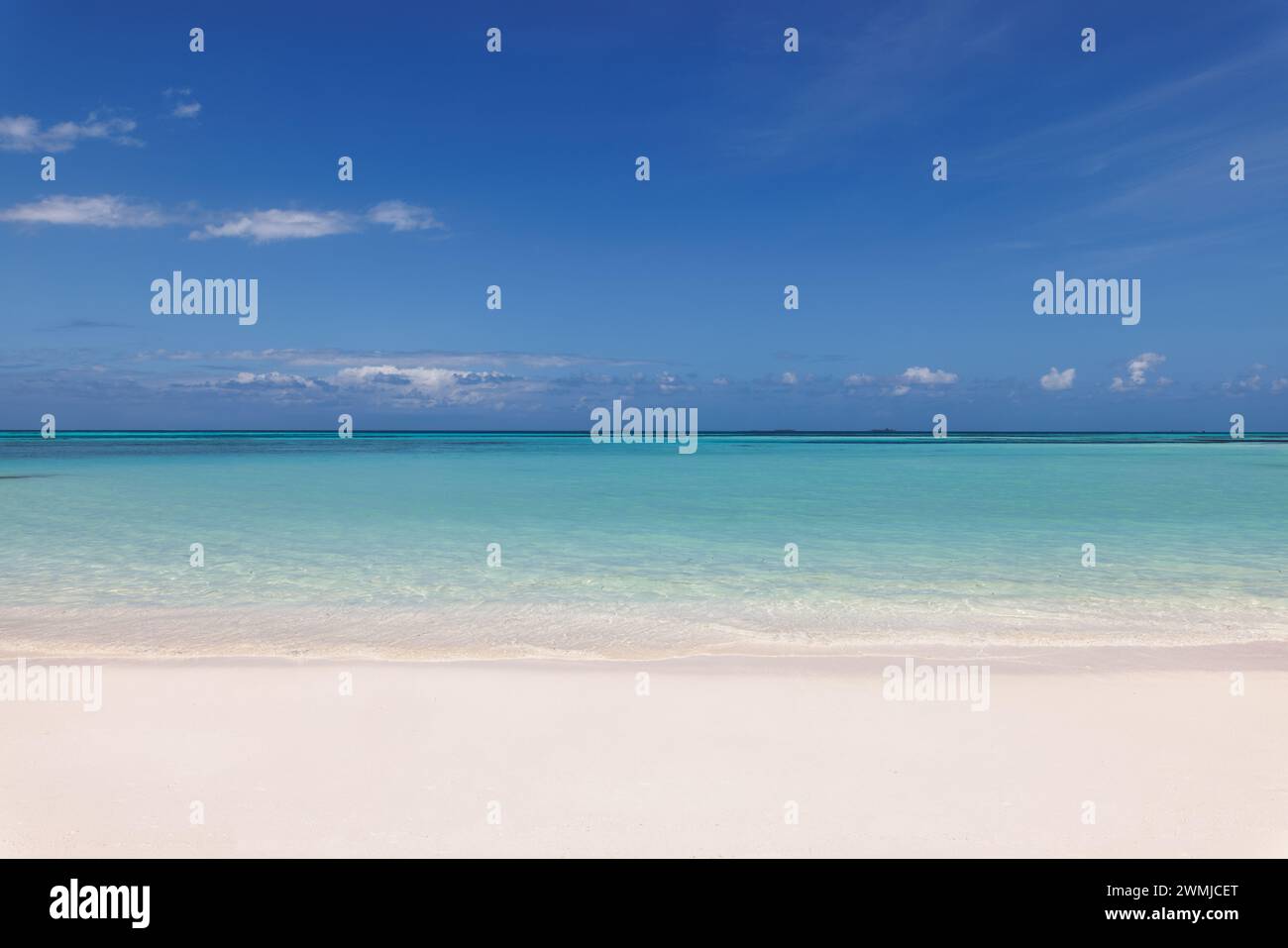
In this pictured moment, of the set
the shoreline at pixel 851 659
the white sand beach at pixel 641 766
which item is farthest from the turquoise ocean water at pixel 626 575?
the white sand beach at pixel 641 766

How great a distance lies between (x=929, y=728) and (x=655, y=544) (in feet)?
28.6

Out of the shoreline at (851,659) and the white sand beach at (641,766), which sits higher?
the shoreline at (851,659)

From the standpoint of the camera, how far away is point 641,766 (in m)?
4.39

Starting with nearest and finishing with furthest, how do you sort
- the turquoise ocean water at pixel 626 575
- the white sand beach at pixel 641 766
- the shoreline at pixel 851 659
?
1. the white sand beach at pixel 641 766
2. the shoreline at pixel 851 659
3. the turquoise ocean water at pixel 626 575

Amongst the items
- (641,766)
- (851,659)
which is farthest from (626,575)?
(641,766)

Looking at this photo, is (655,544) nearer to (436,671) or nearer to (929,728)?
(436,671)

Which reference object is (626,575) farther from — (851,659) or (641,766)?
(641,766)

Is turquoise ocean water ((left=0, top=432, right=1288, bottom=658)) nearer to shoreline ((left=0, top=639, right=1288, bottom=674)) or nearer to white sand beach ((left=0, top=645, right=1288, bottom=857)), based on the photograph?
shoreline ((left=0, top=639, right=1288, bottom=674))

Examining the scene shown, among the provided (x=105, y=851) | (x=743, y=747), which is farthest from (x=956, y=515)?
(x=105, y=851)

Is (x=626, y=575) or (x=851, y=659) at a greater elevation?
(x=626, y=575)

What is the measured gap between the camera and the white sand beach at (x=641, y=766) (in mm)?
3633

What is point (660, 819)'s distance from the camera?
378cm

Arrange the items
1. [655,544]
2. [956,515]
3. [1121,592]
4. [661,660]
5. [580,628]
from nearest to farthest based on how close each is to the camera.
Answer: [661,660], [580,628], [1121,592], [655,544], [956,515]

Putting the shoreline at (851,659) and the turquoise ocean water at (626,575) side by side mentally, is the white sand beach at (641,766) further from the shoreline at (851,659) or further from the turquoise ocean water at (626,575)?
the turquoise ocean water at (626,575)
